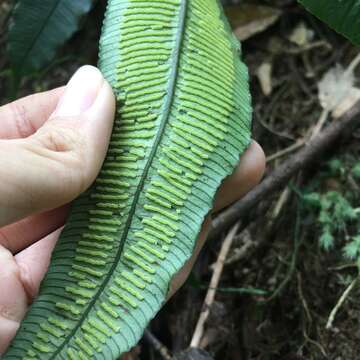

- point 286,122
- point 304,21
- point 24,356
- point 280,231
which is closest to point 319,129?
point 286,122

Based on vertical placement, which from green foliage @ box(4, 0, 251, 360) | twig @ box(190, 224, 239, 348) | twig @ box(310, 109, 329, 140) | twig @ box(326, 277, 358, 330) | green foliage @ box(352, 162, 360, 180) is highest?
green foliage @ box(4, 0, 251, 360)

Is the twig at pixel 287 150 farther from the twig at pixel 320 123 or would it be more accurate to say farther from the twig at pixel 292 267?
the twig at pixel 292 267

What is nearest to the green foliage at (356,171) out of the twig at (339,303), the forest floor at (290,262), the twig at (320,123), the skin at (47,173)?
the forest floor at (290,262)

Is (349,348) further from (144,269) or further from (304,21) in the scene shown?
(304,21)

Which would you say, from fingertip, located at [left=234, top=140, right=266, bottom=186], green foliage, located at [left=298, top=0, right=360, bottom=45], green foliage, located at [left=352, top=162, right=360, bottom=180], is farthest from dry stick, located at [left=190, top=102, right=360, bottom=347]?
green foliage, located at [left=298, top=0, right=360, bottom=45]

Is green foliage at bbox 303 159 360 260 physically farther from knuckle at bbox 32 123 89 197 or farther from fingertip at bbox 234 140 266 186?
knuckle at bbox 32 123 89 197
